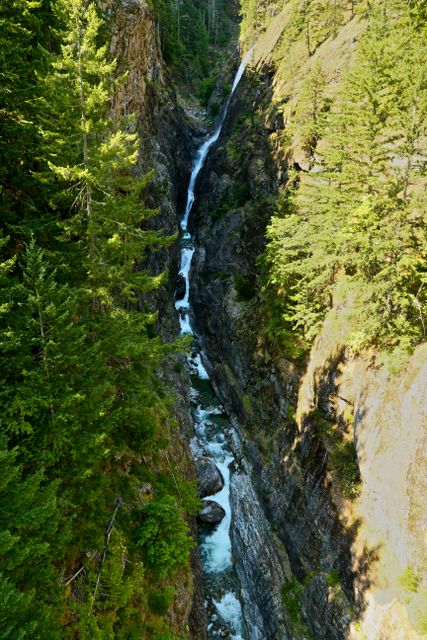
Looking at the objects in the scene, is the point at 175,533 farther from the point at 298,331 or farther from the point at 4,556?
the point at 298,331

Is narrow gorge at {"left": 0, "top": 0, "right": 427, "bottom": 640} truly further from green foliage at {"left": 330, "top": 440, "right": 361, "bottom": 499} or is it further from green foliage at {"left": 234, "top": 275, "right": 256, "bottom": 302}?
green foliage at {"left": 234, "top": 275, "right": 256, "bottom": 302}

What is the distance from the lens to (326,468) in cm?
1598

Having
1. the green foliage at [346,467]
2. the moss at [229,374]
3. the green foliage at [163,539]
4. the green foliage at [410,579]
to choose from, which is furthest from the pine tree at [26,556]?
the moss at [229,374]

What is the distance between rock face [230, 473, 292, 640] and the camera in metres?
16.4

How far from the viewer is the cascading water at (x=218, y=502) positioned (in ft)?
56.8

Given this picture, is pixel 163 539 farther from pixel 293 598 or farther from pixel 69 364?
pixel 293 598

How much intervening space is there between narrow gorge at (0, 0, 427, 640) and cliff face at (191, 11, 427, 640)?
10cm

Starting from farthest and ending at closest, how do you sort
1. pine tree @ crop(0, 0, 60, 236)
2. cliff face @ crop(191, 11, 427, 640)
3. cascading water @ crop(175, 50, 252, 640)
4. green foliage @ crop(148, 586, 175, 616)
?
cascading water @ crop(175, 50, 252, 640) → cliff face @ crop(191, 11, 427, 640) → pine tree @ crop(0, 0, 60, 236) → green foliage @ crop(148, 586, 175, 616)

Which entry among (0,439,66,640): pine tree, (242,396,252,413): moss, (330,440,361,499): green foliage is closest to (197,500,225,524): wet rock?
(242,396,252,413): moss

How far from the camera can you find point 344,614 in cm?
1349

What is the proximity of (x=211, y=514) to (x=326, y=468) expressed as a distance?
29.3ft

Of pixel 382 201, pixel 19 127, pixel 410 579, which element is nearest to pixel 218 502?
pixel 410 579

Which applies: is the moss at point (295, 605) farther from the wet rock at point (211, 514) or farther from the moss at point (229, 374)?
the moss at point (229, 374)

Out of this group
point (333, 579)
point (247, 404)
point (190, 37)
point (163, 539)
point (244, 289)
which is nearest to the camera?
point (163, 539)
